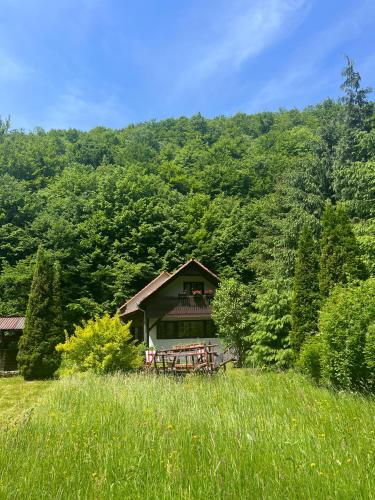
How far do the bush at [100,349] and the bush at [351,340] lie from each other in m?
7.83

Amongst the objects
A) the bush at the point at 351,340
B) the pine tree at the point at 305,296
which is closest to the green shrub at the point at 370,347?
the bush at the point at 351,340

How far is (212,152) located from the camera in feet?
171

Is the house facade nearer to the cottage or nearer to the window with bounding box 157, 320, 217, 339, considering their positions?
the window with bounding box 157, 320, 217, 339

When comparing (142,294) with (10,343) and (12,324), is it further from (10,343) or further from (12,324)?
(12,324)

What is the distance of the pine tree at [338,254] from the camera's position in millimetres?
12609

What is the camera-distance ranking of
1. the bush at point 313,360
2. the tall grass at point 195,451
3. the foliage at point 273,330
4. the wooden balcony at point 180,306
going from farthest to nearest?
the wooden balcony at point 180,306, the foliage at point 273,330, the bush at point 313,360, the tall grass at point 195,451

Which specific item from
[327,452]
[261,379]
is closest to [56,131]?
[261,379]

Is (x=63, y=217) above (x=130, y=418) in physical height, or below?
above

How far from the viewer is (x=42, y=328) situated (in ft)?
60.1

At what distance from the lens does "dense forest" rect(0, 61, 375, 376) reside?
2809 cm

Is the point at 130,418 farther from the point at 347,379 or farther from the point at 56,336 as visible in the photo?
the point at 56,336

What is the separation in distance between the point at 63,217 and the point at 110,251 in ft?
20.5

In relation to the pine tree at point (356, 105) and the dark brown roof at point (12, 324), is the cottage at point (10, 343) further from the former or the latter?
the pine tree at point (356, 105)

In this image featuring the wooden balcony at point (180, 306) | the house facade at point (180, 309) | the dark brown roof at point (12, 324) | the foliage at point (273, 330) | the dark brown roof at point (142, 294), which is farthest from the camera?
the dark brown roof at point (142, 294)
